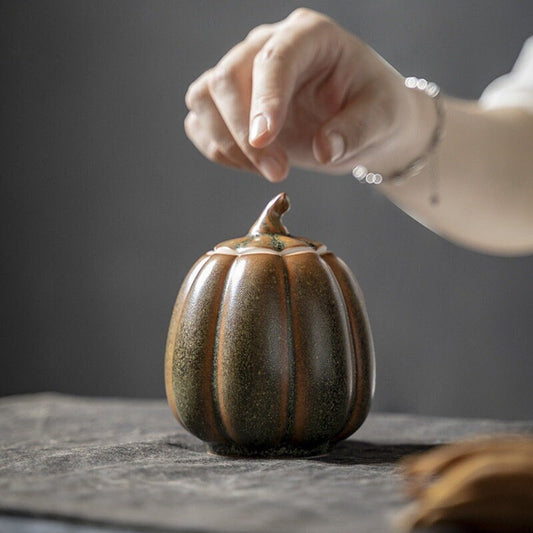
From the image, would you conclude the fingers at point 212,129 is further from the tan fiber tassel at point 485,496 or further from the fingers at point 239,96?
the tan fiber tassel at point 485,496

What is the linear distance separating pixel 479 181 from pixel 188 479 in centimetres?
88

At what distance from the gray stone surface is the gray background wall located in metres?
1.23

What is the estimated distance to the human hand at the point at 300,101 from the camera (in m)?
0.79

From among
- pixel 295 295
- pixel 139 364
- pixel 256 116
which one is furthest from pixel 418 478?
pixel 139 364

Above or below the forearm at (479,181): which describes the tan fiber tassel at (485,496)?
below

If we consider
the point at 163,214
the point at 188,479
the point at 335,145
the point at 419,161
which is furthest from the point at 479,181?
the point at 163,214

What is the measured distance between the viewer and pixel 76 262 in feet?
8.34

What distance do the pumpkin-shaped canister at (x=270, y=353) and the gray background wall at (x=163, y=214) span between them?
4.78 feet

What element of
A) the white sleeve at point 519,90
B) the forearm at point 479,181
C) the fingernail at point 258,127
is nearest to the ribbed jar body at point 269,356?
the fingernail at point 258,127

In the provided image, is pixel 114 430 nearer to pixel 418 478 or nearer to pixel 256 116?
pixel 256 116

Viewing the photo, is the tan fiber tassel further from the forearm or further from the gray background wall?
the gray background wall

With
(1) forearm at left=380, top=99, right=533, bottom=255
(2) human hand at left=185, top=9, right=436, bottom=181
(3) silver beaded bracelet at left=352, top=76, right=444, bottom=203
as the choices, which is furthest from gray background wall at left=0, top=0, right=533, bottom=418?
(2) human hand at left=185, top=9, right=436, bottom=181

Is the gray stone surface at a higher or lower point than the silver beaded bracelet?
lower

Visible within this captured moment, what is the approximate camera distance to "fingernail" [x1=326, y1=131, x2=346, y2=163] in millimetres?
812
